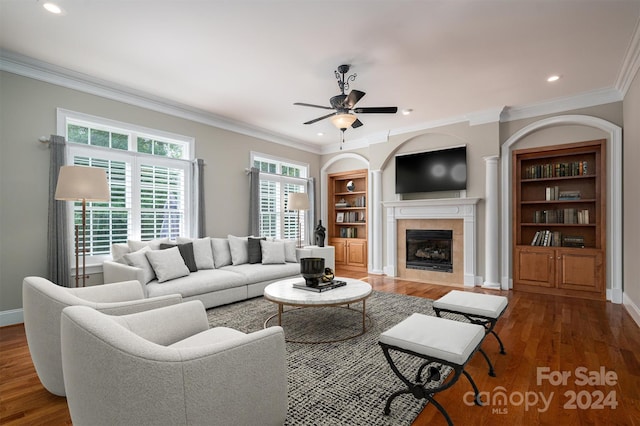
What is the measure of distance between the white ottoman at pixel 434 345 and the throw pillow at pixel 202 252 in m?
3.23

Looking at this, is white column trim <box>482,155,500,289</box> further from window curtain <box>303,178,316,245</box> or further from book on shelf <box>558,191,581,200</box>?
window curtain <box>303,178,316,245</box>

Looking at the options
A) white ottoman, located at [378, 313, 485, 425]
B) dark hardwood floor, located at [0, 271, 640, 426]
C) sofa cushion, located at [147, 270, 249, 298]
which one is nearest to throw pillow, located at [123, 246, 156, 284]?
sofa cushion, located at [147, 270, 249, 298]

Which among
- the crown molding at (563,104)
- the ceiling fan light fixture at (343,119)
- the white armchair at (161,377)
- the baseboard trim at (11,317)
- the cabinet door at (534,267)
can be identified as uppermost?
the crown molding at (563,104)

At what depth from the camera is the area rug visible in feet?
6.15

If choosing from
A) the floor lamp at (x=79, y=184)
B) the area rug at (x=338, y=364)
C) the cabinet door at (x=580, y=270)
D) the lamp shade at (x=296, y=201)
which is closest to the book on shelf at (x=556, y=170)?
the cabinet door at (x=580, y=270)

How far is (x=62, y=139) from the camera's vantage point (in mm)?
3670

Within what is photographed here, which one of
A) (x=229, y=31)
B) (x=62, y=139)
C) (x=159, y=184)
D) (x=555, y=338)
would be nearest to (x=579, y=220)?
(x=555, y=338)

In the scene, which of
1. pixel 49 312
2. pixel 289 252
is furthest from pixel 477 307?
pixel 289 252

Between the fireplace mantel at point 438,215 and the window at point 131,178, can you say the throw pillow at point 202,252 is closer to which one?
the window at point 131,178

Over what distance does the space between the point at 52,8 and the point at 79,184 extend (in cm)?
153

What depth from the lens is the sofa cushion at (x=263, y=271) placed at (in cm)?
435

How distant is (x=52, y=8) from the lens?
2.64 meters

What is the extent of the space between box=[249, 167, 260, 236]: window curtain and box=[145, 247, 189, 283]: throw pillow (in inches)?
77.5

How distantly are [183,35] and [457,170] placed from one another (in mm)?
4726
